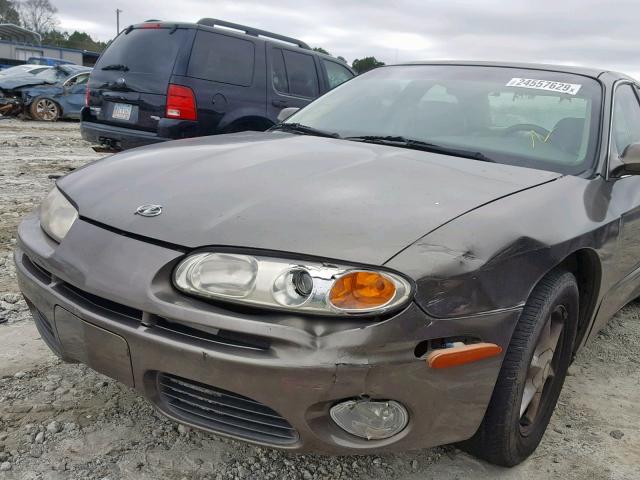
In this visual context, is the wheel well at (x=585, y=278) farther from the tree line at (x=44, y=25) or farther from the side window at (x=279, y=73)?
the tree line at (x=44, y=25)

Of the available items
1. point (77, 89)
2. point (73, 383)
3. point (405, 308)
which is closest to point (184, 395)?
point (405, 308)

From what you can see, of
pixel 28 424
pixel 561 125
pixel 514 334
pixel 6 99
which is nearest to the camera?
pixel 514 334

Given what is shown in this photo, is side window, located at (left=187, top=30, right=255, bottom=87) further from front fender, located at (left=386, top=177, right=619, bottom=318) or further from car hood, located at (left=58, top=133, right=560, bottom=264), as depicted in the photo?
front fender, located at (left=386, top=177, right=619, bottom=318)

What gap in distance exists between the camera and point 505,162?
2.42 meters

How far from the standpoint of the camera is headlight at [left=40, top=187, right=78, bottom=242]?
2.04 m

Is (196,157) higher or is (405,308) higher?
(196,157)

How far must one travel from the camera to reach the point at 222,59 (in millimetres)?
Answer: 5961

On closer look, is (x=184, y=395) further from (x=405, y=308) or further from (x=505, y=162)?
(x=505, y=162)

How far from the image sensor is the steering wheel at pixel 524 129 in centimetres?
267

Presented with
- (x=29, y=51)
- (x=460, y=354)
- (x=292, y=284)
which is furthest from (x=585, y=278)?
(x=29, y=51)

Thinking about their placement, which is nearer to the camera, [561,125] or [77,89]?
[561,125]

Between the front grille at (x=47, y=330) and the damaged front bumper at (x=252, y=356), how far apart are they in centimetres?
12

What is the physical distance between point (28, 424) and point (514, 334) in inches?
67.0

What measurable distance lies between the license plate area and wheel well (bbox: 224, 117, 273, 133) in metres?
0.97
